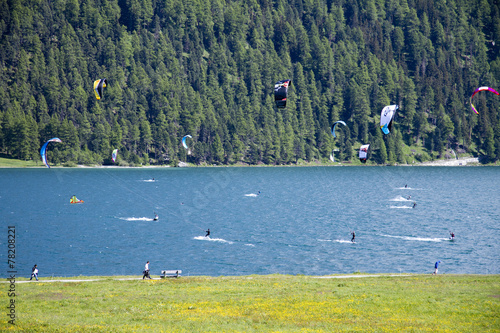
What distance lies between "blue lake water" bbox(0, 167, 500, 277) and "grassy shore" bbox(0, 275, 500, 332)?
15.5m

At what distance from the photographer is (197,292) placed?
108 ft

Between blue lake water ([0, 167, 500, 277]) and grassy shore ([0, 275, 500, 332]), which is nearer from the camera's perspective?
grassy shore ([0, 275, 500, 332])

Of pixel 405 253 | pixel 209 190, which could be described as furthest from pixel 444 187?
pixel 405 253

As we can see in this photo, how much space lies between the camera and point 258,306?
27.9m

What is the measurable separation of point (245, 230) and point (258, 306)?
163 feet

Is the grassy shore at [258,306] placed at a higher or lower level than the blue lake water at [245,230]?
higher

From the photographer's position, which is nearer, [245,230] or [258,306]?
[258,306]

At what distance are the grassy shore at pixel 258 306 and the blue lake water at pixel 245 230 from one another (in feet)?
50.9

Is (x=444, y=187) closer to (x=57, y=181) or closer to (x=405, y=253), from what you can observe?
(x=405, y=253)

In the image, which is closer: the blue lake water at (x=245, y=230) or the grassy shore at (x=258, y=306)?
the grassy shore at (x=258, y=306)

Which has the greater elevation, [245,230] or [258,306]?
[258,306]

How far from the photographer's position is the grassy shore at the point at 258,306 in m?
23.7

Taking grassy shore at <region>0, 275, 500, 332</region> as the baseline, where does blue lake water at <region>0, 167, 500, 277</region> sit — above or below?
below

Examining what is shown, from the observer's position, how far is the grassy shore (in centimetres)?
2373
